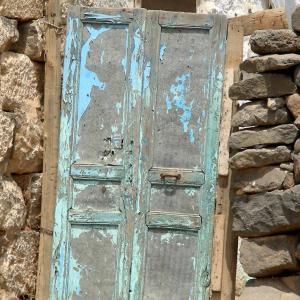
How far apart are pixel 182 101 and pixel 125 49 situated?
492mm

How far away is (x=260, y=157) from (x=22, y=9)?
1.91m

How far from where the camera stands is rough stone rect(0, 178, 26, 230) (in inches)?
206

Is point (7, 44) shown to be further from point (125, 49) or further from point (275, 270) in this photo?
point (275, 270)

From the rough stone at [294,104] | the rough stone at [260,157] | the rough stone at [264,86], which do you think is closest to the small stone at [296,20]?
the rough stone at [264,86]

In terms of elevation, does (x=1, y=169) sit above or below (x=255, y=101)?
below

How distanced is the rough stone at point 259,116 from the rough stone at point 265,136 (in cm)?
4

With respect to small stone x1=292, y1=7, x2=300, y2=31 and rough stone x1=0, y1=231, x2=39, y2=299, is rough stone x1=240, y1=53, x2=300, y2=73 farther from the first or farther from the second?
rough stone x1=0, y1=231, x2=39, y2=299

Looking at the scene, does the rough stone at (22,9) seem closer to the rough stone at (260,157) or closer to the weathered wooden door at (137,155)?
the weathered wooden door at (137,155)

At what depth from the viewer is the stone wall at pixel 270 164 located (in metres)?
4.57

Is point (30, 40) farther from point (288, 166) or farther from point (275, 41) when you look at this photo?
point (288, 166)

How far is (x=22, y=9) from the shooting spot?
544 centimetres

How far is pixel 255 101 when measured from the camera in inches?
188

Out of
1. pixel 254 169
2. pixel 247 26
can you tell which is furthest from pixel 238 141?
pixel 247 26

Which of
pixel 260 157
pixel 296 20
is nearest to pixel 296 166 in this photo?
pixel 260 157
